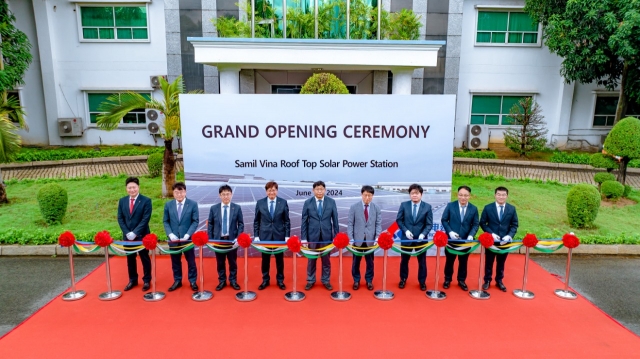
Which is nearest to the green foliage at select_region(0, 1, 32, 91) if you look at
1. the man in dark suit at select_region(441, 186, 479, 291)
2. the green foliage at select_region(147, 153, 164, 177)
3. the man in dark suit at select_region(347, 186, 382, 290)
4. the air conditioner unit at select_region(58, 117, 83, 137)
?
the air conditioner unit at select_region(58, 117, 83, 137)

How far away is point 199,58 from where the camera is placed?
10.6m

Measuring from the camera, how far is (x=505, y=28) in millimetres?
18328

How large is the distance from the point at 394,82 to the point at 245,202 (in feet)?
20.8

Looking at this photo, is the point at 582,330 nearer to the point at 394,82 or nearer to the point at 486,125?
the point at 394,82

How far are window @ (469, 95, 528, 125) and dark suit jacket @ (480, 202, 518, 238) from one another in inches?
543

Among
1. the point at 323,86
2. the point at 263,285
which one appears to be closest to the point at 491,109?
the point at 323,86

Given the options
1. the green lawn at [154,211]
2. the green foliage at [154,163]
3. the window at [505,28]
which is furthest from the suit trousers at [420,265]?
the window at [505,28]

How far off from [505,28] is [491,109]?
3351 millimetres

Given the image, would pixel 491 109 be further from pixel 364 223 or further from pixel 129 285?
pixel 129 285

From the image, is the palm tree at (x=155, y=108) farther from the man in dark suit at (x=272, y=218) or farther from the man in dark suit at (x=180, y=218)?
the man in dark suit at (x=272, y=218)

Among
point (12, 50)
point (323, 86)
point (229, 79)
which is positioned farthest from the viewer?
point (12, 50)

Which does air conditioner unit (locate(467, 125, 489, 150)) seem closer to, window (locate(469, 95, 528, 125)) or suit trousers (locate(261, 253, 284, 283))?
window (locate(469, 95, 528, 125))

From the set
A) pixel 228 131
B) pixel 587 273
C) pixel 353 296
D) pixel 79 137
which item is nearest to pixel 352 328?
pixel 353 296

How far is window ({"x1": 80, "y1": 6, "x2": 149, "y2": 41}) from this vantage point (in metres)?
17.5
